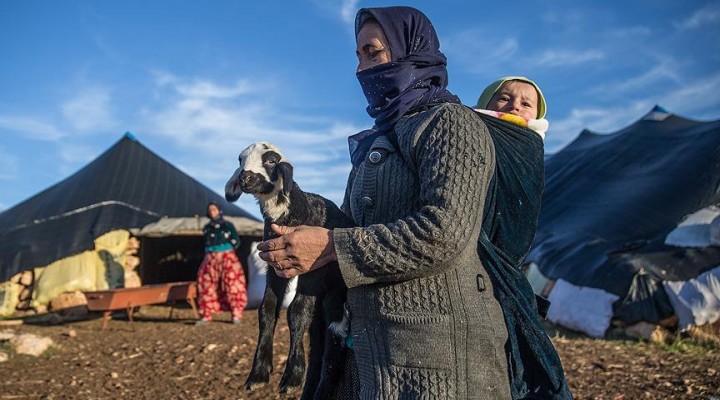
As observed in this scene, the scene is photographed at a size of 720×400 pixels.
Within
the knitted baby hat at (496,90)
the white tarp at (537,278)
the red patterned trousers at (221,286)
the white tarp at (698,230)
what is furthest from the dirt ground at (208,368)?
the knitted baby hat at (496,90)

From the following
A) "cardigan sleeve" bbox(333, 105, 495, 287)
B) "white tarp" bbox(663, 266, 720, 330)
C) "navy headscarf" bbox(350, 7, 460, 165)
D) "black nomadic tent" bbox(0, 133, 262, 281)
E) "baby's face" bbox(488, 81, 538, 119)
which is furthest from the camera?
"black nomadic tent" bbox(0, 133, 262, 281)

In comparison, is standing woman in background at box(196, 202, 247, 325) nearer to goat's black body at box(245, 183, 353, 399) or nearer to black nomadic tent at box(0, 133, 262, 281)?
black nomadic tent at box(0, 133, 262, 281)

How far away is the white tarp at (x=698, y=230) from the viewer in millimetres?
9406

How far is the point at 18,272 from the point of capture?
1427 cm

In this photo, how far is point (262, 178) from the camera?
2.16 m

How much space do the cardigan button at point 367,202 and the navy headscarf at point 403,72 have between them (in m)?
0.22

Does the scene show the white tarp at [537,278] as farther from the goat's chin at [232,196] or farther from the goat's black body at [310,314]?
the goat's chin at [232,196]

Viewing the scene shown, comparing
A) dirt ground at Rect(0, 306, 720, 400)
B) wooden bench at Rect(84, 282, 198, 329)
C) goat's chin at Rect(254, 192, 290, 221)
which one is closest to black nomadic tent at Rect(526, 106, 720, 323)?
dirt ground at Rect(0, 306, 720, 400)

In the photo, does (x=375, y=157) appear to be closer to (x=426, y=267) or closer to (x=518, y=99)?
(x=426, y=267)

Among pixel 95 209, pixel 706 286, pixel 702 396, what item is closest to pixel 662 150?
pixel 706 286

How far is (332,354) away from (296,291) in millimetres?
259

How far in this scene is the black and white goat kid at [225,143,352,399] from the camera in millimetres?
2072

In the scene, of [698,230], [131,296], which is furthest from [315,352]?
[131,296]

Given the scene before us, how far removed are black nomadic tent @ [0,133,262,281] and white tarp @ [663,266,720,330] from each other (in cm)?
988
